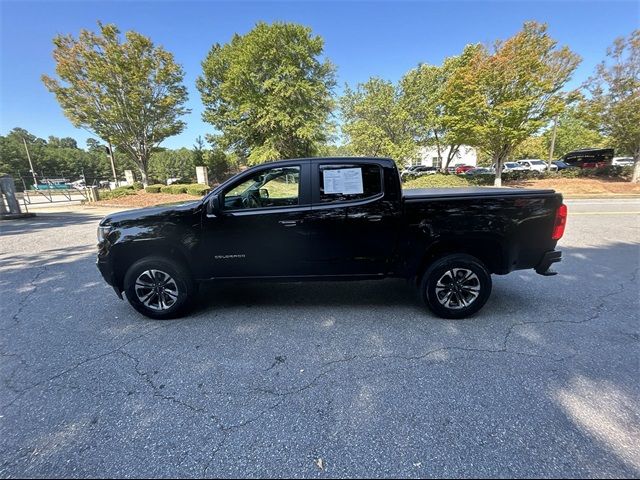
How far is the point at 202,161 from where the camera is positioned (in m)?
33.6

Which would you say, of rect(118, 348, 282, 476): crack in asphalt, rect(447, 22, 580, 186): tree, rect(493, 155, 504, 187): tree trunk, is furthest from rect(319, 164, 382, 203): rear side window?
rect(493, 155, 504, 187): tree trunk

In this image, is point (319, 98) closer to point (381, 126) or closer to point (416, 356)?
point (381, 126)

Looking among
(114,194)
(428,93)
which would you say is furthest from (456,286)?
(428,93)

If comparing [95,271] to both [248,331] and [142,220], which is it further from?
[248,331]

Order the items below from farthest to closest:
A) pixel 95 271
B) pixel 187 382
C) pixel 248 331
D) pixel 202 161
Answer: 1. pixel 202 161
2. pixel 95 271
3. pixel 248 331
4. pixel 187 382

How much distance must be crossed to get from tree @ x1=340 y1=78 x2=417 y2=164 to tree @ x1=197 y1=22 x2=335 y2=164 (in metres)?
2.75

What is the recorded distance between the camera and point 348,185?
3.33m

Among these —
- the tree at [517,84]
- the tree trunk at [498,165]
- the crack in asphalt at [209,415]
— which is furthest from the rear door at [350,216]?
the tree trunk at [498,165]

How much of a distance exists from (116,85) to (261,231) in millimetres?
22100

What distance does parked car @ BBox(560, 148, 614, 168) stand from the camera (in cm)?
3017

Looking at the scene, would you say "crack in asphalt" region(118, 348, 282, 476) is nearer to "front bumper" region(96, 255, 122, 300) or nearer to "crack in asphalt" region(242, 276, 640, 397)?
"crack in asphalt" region(242, 276, 640, 397)

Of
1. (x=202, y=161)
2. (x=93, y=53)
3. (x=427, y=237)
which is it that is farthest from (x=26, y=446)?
(x=202, y=161)

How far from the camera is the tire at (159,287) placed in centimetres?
342

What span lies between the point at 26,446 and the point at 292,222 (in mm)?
2644
